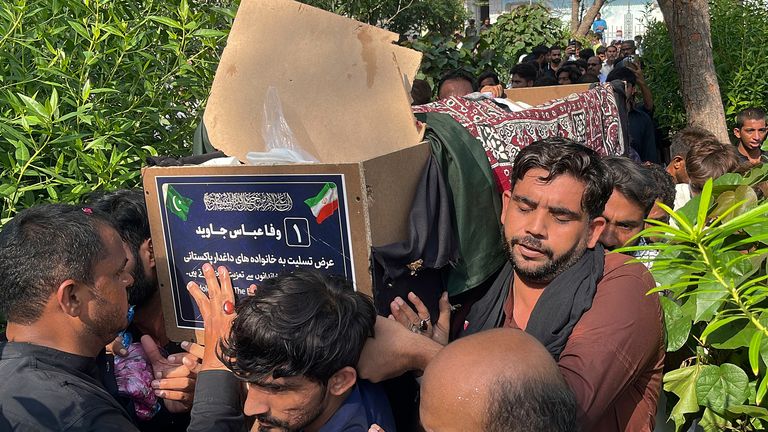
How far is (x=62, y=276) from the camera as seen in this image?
199 centimetres

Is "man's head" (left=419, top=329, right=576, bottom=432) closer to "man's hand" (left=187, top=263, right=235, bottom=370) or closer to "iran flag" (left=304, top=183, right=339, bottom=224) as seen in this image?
"iran flag" (left=304, top=183, right=339, bottom=224)

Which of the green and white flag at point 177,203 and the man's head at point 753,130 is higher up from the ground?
the green and white flag at point 177,203

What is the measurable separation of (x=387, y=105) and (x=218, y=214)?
1.93 ft

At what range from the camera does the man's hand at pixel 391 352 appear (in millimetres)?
1934

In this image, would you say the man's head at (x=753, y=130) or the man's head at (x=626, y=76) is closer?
the man's head at (x=753, y=130)

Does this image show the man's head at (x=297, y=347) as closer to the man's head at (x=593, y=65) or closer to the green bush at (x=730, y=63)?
the green bush at (x=730, y=63)

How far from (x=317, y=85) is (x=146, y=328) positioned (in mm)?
1009

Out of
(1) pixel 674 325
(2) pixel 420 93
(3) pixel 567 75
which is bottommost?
(1) pixel 674 325

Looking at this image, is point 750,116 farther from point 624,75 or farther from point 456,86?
point 456,86

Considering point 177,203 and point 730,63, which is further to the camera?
point 730,63

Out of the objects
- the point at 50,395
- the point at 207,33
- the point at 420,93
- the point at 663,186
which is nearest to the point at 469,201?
the point at 663,186

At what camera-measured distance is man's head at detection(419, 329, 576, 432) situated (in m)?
1.53

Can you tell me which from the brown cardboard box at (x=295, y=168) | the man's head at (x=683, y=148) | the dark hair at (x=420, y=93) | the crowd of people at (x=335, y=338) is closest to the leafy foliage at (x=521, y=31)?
the dark hair at (x=420, y=93)

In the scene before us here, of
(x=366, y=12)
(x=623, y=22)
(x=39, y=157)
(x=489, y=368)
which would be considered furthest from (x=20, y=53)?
(x=623, y=22)
